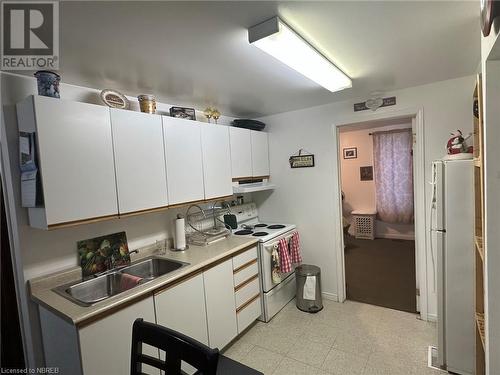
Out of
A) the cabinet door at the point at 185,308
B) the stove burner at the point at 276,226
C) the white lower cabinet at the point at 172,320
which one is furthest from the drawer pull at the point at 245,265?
the stove burner at the point at 276,226

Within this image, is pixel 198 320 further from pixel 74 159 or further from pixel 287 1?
pixel 287 1

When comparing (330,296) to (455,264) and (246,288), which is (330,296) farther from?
(455,264)

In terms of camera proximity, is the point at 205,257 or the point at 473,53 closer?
the point at 473,53

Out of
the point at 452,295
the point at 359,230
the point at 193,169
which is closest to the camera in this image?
the point at 452,295

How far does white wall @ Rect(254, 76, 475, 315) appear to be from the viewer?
238 centimetres

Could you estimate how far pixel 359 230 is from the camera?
211 inches

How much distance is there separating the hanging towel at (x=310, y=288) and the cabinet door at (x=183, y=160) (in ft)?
4.84

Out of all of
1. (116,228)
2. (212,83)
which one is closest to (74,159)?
(116,228)

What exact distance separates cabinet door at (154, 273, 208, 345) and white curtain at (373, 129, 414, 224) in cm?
439

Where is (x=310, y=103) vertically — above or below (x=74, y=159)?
above

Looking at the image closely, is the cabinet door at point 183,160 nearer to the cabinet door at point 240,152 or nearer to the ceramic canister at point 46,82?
the cabinet door at point 240,152

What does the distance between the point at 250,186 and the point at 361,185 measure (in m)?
3.51

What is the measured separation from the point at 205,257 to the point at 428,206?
2.15 meters

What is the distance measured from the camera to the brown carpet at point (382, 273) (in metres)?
2.98
